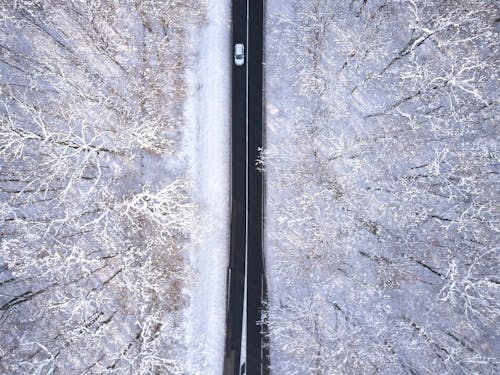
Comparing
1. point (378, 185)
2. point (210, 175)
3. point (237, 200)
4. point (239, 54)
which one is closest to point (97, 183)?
point (210, 175)

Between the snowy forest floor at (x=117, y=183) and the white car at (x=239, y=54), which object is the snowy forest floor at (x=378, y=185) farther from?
the snowy forest floor at (x=117, y=183)

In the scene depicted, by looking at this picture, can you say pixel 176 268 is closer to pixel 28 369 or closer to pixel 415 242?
pixel 28 369

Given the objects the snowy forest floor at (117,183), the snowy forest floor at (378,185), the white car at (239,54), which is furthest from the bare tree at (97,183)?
the snowy forest floor at (378,185)

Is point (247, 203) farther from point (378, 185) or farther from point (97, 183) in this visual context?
point (97, 183)

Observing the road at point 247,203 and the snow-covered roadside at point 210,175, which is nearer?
the snow-covered roadside at point 210,175

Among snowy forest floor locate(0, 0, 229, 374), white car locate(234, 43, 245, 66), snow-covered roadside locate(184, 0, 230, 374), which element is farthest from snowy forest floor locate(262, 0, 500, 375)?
snowy forest floor locate(0, 0, 229, 374)

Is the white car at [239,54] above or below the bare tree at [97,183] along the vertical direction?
above

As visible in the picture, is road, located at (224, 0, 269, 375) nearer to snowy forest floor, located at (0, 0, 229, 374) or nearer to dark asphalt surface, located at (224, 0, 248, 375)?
dark asphalt surface, located at (224, 0, 248, 375)
